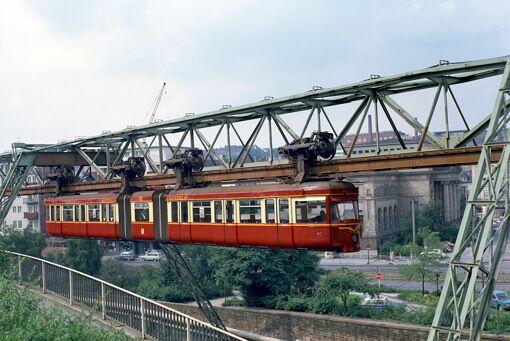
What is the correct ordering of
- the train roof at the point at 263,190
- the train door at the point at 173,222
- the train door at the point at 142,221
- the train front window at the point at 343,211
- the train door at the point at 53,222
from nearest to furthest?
the train front window at the point at 343,211 → the train roof at the point at 263,190 → the train door at the point at 173,222 → the train door at the point at 142,221 → the train door at the point at 53,222

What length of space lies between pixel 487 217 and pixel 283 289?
97.1 ft

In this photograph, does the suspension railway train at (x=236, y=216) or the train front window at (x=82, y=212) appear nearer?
the suspension railway train at (x=236, y=216)

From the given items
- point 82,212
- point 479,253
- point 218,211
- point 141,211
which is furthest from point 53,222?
point 479,253

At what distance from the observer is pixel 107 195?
2633 cm

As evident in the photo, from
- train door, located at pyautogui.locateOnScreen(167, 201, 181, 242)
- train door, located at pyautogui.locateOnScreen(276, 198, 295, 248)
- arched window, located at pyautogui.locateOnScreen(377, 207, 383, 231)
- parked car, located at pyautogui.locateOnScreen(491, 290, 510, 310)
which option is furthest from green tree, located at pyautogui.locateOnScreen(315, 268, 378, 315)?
arched window, located at pyautogui.locateOnScreen(377, 207, 383, 231)

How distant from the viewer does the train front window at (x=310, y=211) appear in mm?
16781

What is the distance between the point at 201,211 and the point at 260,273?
19674 millimetres

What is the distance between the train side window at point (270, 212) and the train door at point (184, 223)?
174 inches

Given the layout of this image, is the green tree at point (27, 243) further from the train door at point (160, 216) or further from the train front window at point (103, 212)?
the train door at point (160, 216)

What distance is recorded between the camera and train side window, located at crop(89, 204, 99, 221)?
27.0 m

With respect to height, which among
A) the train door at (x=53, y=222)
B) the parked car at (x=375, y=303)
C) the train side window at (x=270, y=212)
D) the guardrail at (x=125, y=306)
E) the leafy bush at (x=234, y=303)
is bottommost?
the leafy bush at (x=234, y=303)

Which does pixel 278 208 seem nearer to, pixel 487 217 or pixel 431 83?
pixel 431 83

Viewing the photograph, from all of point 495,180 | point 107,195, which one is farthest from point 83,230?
point 495,180

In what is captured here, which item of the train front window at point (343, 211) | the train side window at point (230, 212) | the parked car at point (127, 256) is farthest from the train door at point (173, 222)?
the parked car at point (127, 256)
